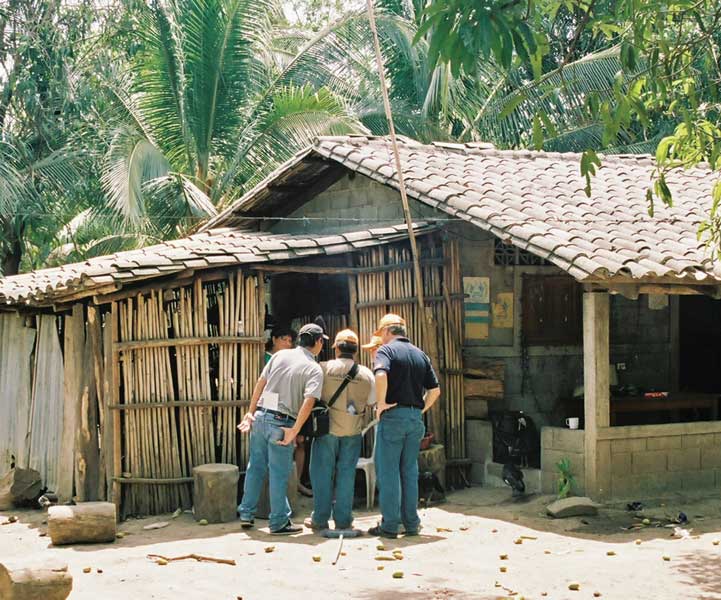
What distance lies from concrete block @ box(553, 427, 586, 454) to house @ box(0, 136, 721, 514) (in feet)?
0.06

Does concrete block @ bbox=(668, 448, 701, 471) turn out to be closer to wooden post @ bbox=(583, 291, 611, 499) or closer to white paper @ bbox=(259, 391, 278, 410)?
wooden post @ bbox=(583, 291, 611, 499)

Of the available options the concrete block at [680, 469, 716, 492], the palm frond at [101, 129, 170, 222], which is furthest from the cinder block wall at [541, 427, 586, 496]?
the palm frond at [101, 129, 170, 222]

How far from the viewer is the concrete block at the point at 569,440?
35.6 feet

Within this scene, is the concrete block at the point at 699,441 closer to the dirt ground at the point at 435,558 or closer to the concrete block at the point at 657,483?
the concrete block at the point at 657,483

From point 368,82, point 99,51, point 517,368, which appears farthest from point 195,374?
point 368,82

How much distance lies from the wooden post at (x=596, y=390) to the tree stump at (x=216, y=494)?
3.29 metres

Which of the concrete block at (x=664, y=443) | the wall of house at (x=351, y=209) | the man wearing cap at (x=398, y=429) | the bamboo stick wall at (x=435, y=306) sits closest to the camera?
the man wearing cap at (x=398, y=429)

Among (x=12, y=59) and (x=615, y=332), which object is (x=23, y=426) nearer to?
(x=12, y=59)

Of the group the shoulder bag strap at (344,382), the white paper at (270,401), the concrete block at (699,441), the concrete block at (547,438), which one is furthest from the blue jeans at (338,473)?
the concrete block at (699,441)

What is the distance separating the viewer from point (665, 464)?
11281mm

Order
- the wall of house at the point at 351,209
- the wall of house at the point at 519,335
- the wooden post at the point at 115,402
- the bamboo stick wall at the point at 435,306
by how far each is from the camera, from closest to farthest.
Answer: the wooden post at the point at 115,402, the bamboo stick wall at the point at 435,306, the wall of house at the point at 519,335, the wall of house at the point at 351,209

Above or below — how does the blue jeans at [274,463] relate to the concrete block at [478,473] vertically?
above

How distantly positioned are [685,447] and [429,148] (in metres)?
4.96

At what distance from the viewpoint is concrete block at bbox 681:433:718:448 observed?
11.5m
